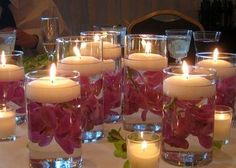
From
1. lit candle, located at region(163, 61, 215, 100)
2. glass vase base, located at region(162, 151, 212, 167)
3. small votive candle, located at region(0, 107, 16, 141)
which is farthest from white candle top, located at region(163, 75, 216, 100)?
small votive candle, located at region(0, 107, 16, 141)

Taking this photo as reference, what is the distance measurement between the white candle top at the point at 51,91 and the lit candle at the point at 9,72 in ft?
0.81

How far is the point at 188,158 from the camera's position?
808 mm

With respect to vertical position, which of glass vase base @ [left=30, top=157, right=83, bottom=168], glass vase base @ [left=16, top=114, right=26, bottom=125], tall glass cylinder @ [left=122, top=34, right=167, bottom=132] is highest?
tall glass cylinder @ [left=122, top=34, right=167, bottom=132]

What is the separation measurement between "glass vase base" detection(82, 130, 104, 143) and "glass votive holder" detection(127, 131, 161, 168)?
0.65ft

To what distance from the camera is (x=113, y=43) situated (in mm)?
1117

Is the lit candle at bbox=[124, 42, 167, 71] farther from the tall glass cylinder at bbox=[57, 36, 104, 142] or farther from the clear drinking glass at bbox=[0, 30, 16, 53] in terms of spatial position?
the clear drinking glass at bbox=[0, 30, 16, 53]

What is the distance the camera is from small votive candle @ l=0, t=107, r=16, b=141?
0.94 meters

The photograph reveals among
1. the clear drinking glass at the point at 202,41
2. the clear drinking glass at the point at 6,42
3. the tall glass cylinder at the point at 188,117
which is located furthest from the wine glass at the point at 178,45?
the tall glass cylinder at the point at 188,117

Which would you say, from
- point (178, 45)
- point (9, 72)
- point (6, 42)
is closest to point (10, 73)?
point (9, 72)

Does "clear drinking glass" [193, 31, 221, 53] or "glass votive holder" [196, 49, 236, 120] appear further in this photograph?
"clear drinking glass" [193, 31, 221, 53]

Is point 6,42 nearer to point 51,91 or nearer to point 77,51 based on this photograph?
point 77,51

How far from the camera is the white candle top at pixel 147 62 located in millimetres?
950

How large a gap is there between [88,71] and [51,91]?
0.17m

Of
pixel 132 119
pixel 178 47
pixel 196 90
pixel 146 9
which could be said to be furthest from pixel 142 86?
pixel 146 9
